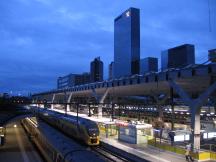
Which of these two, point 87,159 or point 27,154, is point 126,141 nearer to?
point 27,154

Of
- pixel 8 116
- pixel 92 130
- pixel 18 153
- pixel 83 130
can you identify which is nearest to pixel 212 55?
pixel 92 130

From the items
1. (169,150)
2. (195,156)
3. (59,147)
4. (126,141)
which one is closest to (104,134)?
(126,141)

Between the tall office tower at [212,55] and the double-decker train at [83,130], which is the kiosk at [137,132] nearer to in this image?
the double-decker train at [83,130]

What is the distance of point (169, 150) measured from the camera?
34.9m

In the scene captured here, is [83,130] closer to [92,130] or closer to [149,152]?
[92,130]

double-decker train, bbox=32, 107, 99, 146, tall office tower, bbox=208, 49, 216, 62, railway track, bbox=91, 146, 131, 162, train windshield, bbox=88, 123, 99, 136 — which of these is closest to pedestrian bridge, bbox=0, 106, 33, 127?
double-decker train, bbox=32, 107, 99, 146

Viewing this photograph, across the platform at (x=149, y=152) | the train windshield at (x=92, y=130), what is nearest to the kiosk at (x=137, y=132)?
the platform at (x=149, y=152)

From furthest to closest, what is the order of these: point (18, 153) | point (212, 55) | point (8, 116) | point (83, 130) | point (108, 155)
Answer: point (8, 116), point (83, 130), point (18, 153), point (108, 155), point (212, 55)

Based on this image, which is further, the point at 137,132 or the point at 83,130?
the point at 137,132

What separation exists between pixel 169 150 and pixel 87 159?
21.3 meters

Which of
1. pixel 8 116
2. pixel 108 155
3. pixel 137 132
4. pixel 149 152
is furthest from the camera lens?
pixel 8 116

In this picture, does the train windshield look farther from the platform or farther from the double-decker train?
the platform

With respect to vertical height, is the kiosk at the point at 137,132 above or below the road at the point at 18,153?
above

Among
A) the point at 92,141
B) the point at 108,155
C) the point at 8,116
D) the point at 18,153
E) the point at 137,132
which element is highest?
the point at 137,132
